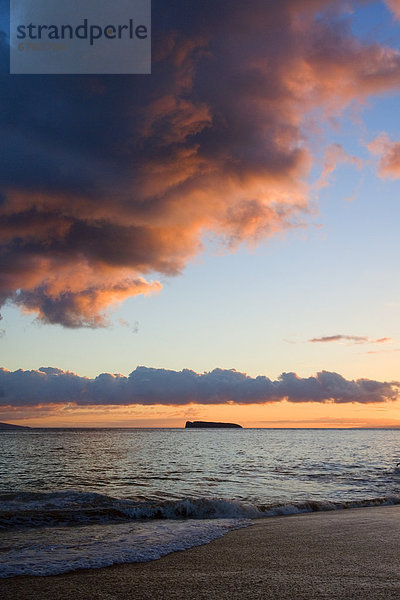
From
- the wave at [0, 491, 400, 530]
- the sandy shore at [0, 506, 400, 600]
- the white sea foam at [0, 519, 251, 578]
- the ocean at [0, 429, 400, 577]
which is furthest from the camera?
the wave at [0, 491, 400, 530]

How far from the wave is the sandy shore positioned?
6.18 metres

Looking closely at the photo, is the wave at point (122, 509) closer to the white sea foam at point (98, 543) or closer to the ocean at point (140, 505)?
the ocean at point (140, 505)

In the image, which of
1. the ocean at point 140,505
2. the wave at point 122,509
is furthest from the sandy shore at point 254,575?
the wave at point 122,509

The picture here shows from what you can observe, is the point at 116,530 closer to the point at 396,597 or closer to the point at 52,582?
the point at 52,582

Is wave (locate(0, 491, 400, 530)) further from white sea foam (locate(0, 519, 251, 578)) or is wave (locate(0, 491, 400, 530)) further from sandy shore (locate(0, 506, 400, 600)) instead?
sandy shore (locate(0, 506, 400, 600))

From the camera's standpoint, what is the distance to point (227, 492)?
72.4 feet

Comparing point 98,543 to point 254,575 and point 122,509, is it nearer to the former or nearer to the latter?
point 254,575

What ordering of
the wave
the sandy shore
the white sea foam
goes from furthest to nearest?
the wave → the white sea foam → the sandy shore

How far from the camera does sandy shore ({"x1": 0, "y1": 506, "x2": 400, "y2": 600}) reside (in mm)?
6109

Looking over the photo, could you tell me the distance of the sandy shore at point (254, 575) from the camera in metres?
6.11

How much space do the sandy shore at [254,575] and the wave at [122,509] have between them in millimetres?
6178

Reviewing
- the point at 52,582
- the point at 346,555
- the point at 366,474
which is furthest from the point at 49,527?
the point at 366,474

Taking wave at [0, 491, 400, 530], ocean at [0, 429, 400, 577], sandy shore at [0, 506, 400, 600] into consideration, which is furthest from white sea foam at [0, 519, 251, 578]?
wave at [0, 491, 400, 530]

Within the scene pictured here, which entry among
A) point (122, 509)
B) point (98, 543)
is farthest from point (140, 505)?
point (98, 543)
